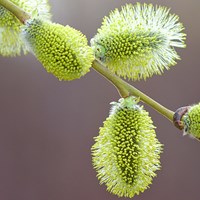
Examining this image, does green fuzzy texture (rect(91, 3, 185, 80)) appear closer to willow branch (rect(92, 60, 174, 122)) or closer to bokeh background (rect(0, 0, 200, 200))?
willow branch (rect(92, 60, 174, 122))

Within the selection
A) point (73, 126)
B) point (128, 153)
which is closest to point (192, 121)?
point (128, 153)

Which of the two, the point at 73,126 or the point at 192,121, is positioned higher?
the point at 73,126

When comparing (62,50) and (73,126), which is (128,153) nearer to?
(62,50)

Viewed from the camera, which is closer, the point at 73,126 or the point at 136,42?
the point at 136,42

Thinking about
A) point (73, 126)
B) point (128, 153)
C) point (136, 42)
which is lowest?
point (128, 153)

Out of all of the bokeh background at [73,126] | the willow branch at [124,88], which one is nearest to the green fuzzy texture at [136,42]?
the willow branch at [124,88]

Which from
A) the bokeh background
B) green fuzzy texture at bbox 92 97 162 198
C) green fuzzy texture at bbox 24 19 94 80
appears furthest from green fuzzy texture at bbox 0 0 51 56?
the bokeh background

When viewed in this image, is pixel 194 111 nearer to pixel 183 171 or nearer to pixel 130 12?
pixel 130 12
